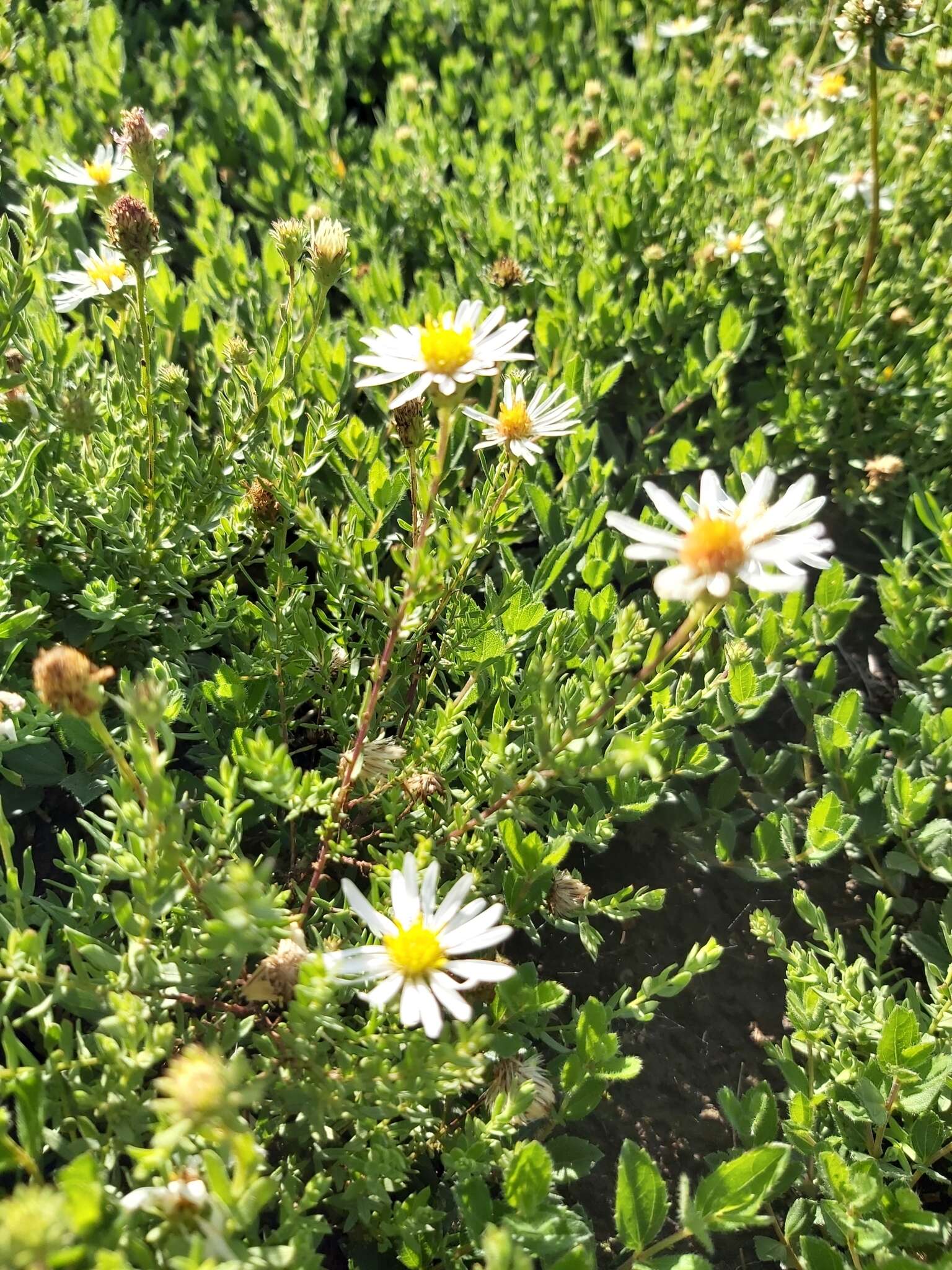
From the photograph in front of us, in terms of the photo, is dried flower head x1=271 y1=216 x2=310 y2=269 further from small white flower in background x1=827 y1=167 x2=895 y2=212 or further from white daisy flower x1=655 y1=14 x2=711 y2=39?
white daisy flower x1=655 y1=14 x2=711 y2=39

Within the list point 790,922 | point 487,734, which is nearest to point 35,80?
point 487,734

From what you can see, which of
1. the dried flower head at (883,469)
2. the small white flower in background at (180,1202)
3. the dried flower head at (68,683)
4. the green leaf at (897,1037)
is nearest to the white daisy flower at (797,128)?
the dried flower head at (883,469)

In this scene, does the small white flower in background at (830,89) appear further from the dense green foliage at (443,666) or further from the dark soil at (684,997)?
the dark soil at (684,997)

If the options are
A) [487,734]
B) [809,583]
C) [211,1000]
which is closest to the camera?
[211,1000]

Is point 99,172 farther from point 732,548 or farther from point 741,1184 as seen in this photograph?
point 741,1184

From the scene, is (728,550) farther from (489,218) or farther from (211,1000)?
(489,218)

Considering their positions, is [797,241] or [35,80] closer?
[797,241]

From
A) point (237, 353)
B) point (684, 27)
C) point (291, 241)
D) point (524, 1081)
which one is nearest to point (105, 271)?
point (237, 353)
